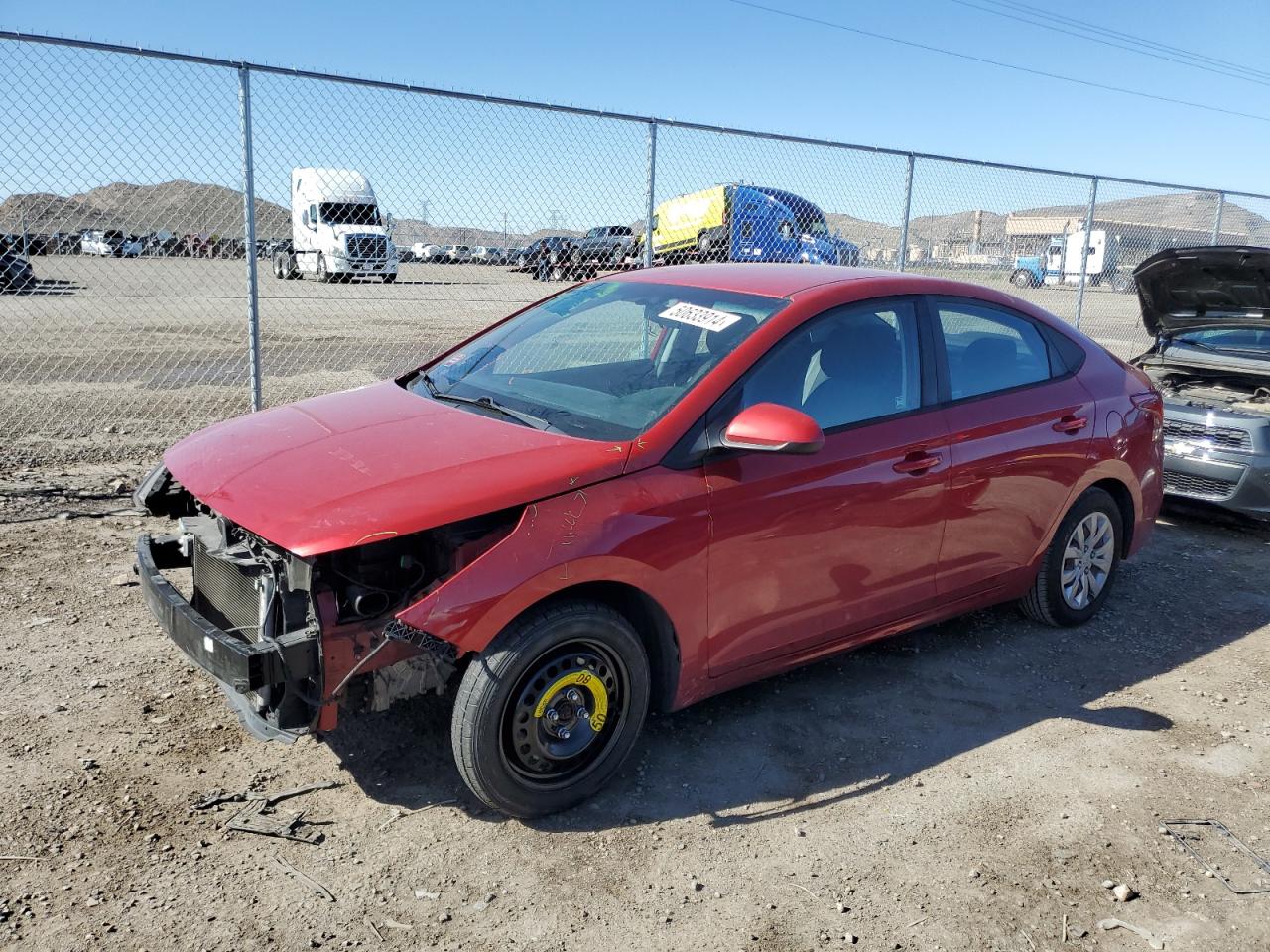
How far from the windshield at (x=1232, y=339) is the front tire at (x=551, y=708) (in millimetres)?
5957

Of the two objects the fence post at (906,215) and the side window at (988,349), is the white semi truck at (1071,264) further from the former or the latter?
the side window at (988,349)

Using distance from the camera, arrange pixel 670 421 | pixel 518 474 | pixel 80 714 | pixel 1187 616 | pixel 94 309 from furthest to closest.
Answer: pixel 94 309 → pixel 1187 616 → pixel 80 714 → pixel 670 421 → pixel 518 474

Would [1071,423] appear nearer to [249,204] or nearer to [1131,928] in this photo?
[1131,928]

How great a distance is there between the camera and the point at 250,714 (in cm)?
310

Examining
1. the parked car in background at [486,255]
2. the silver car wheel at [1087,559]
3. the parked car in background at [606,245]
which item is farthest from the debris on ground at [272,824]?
the parked car in background at [606,245]

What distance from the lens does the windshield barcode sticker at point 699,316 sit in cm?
367

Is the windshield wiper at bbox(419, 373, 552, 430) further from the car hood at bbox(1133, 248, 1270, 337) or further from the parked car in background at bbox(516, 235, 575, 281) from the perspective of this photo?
the car hood at bbox(1133, 248, 1270, 337)

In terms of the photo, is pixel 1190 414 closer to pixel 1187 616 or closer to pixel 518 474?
pixel 1187 616

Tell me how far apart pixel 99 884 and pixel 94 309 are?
673 inches

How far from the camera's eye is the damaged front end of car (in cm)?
276

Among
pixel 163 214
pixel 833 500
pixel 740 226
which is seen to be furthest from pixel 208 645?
pixel 740 226

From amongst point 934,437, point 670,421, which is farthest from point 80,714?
point 934,437

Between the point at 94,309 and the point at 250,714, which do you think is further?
the point at 94,309

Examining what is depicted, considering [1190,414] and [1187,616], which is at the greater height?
[1190,414]
